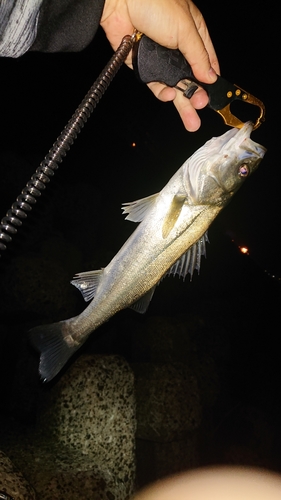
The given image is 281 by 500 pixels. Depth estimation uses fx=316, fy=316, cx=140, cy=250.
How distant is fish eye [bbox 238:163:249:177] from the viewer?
2.34m

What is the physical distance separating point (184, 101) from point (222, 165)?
860mm

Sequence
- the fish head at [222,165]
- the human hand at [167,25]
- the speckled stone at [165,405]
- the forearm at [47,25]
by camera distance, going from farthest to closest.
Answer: the speckled stone at [165,405] < the fish head at [222,165] < the human hand at [167,25] < the forearm at [47,25]

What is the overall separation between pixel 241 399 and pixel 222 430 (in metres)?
0.99

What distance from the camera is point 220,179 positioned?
2412 mm

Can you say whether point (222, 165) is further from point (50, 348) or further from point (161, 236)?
point (50, 348)

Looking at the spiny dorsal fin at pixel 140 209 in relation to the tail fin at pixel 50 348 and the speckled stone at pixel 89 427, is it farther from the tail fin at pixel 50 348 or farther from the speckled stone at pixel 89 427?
the speckled stone at pixel 89 427

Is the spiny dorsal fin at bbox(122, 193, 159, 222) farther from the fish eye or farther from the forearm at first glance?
the forearm

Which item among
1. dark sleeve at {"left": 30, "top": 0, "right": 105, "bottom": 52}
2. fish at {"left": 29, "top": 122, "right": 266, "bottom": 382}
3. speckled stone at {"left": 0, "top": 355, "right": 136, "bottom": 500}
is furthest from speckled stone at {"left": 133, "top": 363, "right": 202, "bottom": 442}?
dark sleeve at {"left": 30, "top": 0, "right": 105, "bottom": 52}

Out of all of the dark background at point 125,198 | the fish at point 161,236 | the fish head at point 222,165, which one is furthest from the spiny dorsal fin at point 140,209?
the dark background at point 125,198

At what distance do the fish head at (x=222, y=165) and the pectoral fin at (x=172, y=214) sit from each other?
0.35ft

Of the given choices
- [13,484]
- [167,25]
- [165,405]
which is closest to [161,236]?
[167,25]

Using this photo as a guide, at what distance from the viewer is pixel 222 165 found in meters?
2.37

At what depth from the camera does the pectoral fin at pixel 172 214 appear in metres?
2.38

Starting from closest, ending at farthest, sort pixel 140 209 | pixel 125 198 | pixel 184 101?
1. pixel 140 209
2. pixel 184 101
3. pixel 125 198
